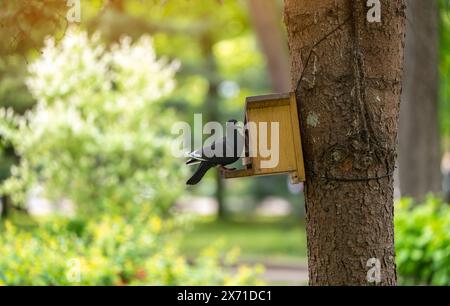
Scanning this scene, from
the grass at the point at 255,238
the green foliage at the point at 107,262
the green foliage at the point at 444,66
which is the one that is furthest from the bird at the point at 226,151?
the grass at the point at 255,238

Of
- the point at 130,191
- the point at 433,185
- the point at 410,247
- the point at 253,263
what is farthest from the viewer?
the point at 253,263

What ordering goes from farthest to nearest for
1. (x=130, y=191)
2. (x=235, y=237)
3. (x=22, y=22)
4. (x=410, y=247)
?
1. (x=235, y=237)
2. (x=130, y=191)
3. (x=410, y=247)
4. (x=22, y=22)

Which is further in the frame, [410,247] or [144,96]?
[144,96]

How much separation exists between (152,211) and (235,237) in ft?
22.6

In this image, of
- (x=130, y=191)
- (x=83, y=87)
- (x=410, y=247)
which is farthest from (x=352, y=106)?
(x=83, y=87)

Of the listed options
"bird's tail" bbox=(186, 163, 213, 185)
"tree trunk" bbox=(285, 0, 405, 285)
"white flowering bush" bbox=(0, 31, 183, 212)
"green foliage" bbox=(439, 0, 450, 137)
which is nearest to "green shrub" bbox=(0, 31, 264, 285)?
"white flowering bush" bbox=(0, 31, 183, 212)

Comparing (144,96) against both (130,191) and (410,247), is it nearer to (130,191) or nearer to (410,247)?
(130,191)

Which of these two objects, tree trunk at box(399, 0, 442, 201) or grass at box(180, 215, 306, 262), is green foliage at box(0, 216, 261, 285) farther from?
grass at box(180, 215, 306, 262)

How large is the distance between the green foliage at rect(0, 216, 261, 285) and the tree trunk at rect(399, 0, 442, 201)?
4176mm

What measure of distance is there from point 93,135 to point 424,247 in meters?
4.20

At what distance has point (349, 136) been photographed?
286 centimetres

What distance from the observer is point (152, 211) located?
8500mm

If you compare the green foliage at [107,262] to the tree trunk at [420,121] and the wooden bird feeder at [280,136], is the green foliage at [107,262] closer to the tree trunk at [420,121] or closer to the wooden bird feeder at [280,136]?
the wooden bird feeder at [280,136]

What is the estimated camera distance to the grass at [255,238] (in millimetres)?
12484
